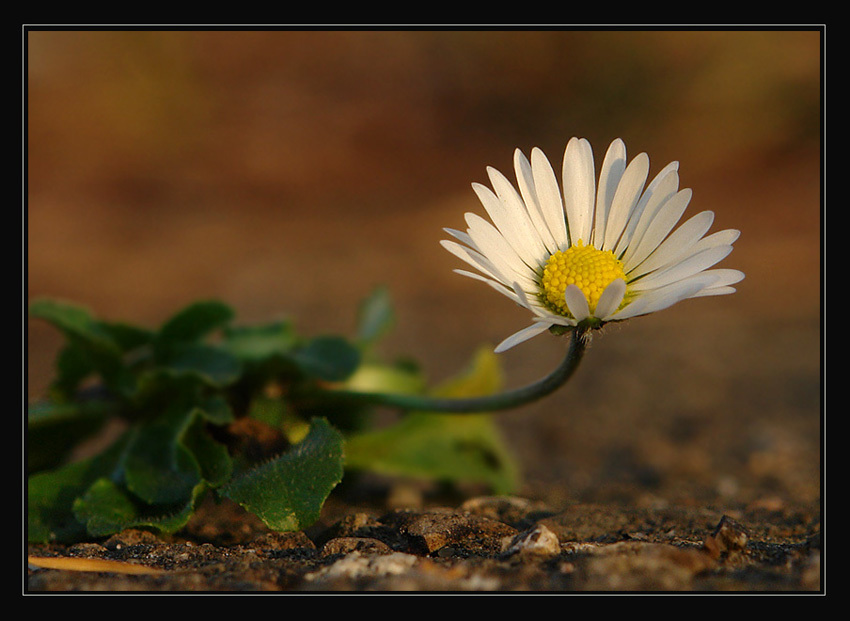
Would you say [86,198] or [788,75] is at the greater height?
[788,75]

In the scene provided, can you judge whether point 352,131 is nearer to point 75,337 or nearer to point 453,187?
point 453,187

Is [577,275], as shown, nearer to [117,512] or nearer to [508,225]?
[508,225]

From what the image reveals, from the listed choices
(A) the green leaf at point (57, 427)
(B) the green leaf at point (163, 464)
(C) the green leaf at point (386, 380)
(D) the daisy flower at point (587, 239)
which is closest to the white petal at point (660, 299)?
(D) the daisy flower at point (587, 239)

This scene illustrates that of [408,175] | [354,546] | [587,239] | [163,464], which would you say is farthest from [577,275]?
[408,175]

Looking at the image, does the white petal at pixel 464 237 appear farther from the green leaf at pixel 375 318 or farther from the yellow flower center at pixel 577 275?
the green leaf at pixel 375 318

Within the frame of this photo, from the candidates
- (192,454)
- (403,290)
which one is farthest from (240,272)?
(192,454)

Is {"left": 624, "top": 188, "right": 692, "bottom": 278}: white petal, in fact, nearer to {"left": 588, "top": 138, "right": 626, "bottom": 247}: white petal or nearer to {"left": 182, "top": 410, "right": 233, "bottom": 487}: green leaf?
{"left": 588, "top": 138, "right": 626, "bottom": 247}: white petal

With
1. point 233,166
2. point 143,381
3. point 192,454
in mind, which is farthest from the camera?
point 233,166
